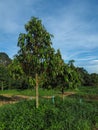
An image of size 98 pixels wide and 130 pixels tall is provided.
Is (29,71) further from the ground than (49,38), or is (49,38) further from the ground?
(49,38)

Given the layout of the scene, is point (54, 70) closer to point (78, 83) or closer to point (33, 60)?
point (33, 60)

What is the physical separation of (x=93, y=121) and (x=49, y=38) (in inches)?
187

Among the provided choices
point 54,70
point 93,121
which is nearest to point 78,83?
point 93,121

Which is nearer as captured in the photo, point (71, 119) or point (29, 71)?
point (71, 119)

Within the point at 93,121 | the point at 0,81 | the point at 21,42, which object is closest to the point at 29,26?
the point at 21,42

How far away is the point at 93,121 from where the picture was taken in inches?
426

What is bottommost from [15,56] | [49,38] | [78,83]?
[78,83]

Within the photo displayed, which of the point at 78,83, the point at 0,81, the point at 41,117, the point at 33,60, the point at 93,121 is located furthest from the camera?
the point at 0,81

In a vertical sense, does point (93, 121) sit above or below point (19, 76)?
below

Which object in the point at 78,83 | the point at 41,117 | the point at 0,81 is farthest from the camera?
the point at 0,81

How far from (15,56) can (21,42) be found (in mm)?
783

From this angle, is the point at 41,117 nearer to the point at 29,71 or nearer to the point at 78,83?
the point at 29,71

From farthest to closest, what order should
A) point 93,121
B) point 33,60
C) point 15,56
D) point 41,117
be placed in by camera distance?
point 93,121
point 15,56
point 33,60
point 41,117

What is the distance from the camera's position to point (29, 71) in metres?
10.1
